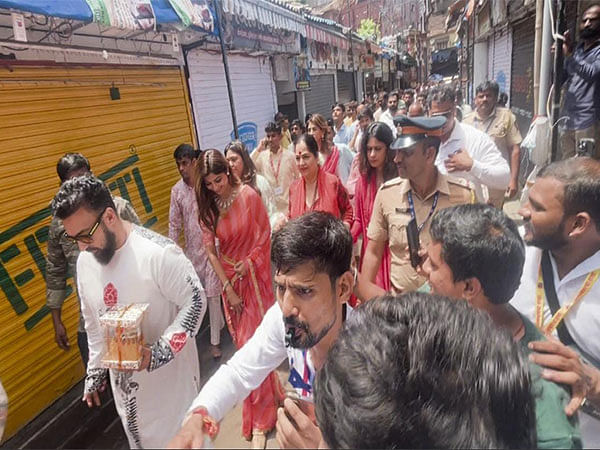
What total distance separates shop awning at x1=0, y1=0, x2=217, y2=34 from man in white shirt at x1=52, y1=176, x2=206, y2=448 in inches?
64.8

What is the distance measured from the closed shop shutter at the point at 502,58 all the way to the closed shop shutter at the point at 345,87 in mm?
5862

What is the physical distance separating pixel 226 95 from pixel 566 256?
6.57 metres

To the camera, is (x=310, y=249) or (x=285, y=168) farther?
(x=285, y=168)

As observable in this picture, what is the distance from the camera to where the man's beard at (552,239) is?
4.83 ft

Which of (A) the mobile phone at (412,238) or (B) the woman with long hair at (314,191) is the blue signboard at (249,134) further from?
(A) the mobile phone at (412,238)

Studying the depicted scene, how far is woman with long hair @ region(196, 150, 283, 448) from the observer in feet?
8.77

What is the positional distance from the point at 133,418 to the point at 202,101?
5270 millimetres

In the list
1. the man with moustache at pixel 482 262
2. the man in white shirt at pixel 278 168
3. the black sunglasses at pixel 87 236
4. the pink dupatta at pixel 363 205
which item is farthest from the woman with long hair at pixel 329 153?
the man with moustache at pixel 482 262

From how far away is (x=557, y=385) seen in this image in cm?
91

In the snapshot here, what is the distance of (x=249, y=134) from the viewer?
818 cm

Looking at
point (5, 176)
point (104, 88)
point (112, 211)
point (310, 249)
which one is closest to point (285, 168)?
point (104, 88)

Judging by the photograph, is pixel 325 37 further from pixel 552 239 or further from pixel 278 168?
pixel 552 239

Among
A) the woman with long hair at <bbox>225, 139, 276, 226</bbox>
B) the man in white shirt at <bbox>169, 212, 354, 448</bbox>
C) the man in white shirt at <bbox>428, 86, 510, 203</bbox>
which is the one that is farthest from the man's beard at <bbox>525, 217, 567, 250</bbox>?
the woman with long hair at <bbox>225, 139, 276, 226</bbox>

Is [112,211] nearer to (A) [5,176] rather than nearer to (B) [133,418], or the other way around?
(B) [133,418]
